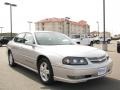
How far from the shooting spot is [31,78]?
6961mm

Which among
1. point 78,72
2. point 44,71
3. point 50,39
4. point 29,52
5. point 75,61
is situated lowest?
point 44,71

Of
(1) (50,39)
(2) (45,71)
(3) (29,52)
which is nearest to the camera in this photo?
(2) (45,71)

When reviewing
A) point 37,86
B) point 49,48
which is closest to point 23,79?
point 37,86

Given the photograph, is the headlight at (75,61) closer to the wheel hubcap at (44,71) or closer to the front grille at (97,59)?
the front grille at (97,59)

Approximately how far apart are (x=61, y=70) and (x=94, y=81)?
51.6 inches

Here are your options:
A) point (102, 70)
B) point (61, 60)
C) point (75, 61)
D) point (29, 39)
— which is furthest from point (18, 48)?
point (102, 70)

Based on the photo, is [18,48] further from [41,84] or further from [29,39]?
[41,84]

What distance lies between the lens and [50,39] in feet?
23.4

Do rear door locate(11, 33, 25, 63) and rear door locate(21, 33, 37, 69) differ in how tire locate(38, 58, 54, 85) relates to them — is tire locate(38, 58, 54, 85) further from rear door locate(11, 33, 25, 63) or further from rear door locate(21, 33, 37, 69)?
rear door locate(11, 33, 25, 63)

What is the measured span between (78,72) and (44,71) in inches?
49.8

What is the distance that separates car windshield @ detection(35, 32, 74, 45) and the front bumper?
146 cm

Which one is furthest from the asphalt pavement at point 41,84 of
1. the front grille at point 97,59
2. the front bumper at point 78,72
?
the front grille at point 97,59

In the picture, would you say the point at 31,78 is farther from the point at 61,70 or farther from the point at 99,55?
the point at 99,55

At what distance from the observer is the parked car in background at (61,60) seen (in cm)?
536
